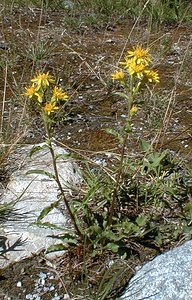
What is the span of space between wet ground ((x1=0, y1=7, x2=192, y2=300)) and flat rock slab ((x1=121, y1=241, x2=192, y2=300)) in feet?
1.00

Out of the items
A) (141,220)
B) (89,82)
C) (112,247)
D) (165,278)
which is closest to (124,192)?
(141,220)

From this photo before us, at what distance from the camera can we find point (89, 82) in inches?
129

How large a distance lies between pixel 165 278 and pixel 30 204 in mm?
669

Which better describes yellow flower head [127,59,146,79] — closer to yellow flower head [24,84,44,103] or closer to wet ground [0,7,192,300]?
yellow flower head [24,84,44,103]

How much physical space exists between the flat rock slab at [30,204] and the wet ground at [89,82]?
82 millimetres

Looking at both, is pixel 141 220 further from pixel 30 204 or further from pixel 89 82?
pixel 89 82

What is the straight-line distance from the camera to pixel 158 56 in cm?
350

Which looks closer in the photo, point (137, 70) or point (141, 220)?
point (137, 70)

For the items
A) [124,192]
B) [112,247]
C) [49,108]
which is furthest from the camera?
[124,192]

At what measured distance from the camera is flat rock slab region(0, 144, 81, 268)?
2119mm

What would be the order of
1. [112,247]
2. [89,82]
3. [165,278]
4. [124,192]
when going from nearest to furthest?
[165,278]
[112,247]
[124,192]
[89,82]

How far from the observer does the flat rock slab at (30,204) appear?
83.4 inches

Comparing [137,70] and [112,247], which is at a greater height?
[137,70]

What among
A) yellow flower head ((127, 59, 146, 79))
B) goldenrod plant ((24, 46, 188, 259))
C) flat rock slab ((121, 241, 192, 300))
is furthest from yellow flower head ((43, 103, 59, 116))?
flat rock slab ((121, 241, 192, 300))
